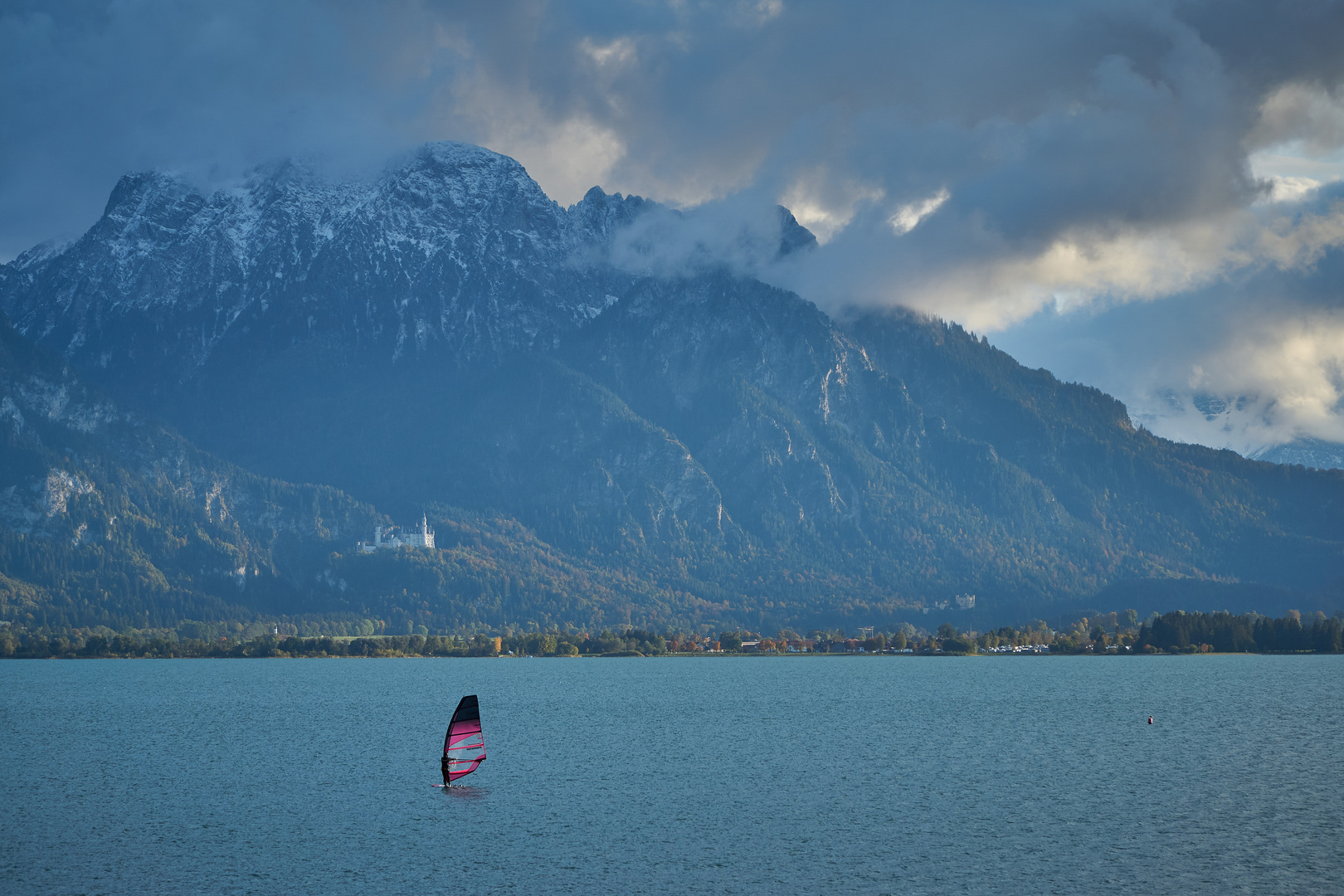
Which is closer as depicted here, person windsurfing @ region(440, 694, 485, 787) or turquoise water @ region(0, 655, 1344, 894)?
turquoise water @ region(0, 655, 1344, 894)

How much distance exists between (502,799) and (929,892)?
119 feet

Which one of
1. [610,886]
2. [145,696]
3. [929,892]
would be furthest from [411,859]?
[145,696]

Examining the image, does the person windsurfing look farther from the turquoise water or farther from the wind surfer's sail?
the turquoise water

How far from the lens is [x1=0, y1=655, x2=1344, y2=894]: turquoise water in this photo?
65.3 m

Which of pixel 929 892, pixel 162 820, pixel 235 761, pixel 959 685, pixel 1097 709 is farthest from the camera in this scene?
pixel 959 685

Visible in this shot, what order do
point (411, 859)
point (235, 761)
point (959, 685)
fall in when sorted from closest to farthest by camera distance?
point (411, 859) → point (235, 761) → point (959, 685)

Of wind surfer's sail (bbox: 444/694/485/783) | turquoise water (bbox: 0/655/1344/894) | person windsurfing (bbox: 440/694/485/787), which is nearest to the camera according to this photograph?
turquoise water (bbox: 0/655/1344/894)

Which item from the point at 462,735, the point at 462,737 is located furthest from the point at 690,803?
the point at 462,737

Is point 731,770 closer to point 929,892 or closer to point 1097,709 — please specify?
point 929,892

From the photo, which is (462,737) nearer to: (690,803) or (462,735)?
(462,735)

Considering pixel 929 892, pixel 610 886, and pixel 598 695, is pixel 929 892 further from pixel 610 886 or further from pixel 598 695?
pixel 598 695

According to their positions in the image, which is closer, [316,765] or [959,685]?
[316,765]

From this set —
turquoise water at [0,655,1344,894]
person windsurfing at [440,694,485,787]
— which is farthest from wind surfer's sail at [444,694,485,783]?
turquoise water at [0,655,1344,894]

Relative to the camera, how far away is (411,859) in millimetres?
69750
